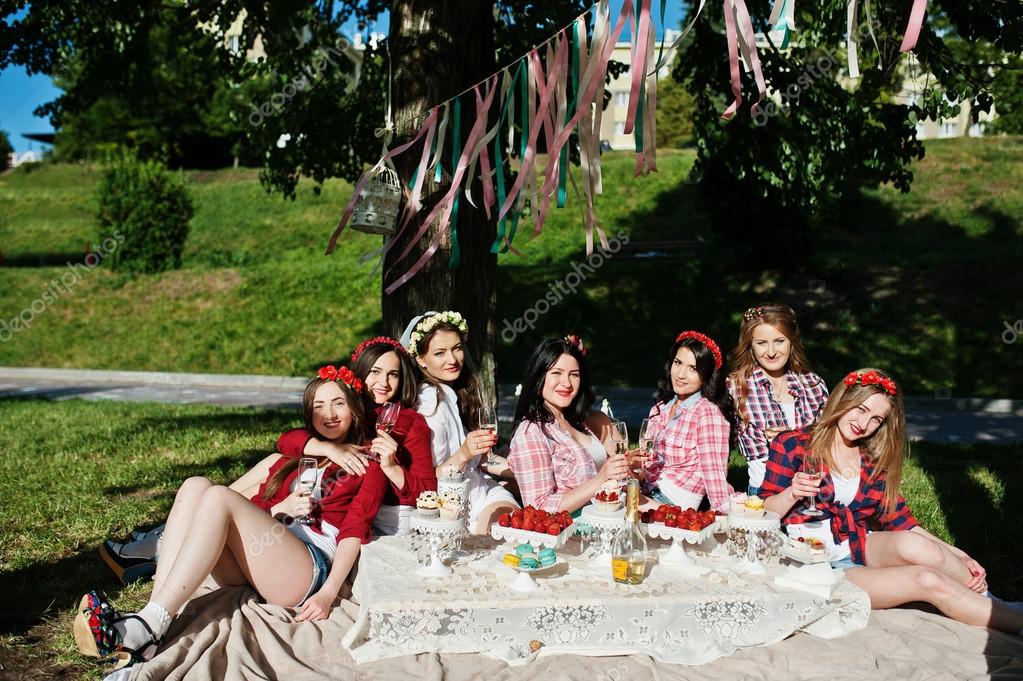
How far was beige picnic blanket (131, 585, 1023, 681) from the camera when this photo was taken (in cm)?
348

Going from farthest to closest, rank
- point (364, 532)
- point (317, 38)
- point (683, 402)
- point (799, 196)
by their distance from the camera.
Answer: point (317, 38) → point (799, 196) → point (683, 402) → point (364, 532)

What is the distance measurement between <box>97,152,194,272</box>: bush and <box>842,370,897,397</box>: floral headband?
1823 centimetres

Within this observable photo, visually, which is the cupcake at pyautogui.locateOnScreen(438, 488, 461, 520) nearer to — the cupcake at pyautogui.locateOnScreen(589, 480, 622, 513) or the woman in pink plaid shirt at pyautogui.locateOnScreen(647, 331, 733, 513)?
the cupcake at pyautogui.locateOnScreen(589, 480, 622, 513)

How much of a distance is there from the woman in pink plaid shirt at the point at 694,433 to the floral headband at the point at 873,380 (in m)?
0.73

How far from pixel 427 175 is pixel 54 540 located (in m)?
3.15

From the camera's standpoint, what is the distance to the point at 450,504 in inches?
147

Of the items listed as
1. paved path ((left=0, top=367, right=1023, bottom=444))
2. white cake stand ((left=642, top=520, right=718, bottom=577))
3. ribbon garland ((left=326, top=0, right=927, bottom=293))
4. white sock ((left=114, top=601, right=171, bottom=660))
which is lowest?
paved path ((left=0, top=367, right=1023, bottom=444))

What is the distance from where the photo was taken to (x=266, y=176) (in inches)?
409

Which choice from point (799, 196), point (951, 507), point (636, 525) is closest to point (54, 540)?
point (636, 525)

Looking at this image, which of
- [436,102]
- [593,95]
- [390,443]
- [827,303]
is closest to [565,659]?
[390,443]

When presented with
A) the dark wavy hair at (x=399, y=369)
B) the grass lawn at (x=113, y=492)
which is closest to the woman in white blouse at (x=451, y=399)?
the dark wavy hair at (x=399, y=369)

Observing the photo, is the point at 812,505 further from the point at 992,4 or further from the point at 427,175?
the point at 992,4

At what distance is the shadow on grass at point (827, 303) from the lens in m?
12.6

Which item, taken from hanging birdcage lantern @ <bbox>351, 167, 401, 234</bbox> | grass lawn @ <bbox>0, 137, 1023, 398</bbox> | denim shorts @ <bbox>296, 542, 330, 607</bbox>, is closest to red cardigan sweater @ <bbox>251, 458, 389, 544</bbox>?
denim shorts @ <bbox>296, 542, 330, 607</bbox>
